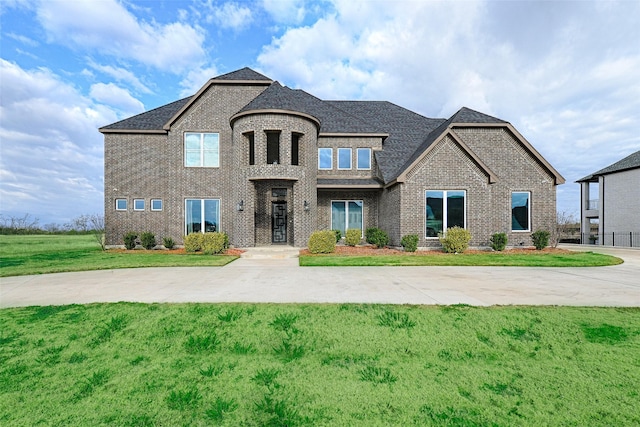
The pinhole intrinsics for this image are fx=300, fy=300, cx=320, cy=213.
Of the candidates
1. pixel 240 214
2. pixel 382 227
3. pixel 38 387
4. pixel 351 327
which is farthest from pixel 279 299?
pixel 382 227

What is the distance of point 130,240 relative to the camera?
16453 millimetres

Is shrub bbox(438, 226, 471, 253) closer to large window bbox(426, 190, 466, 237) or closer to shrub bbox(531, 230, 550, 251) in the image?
large window bbox(426, 190, 466, 237)

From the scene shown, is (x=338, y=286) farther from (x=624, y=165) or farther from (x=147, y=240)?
(x=624, y=165)

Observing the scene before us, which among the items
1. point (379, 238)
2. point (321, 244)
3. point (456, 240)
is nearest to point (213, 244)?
point (321, 244)

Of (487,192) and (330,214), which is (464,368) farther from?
(330,214)

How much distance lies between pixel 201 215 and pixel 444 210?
13237mm

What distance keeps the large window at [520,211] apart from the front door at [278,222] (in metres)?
12.7

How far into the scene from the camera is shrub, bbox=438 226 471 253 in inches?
544

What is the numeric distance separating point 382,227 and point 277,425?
15485 mm

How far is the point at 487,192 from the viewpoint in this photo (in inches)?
594

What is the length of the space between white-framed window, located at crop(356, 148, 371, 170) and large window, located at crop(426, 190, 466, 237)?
504 centimetres

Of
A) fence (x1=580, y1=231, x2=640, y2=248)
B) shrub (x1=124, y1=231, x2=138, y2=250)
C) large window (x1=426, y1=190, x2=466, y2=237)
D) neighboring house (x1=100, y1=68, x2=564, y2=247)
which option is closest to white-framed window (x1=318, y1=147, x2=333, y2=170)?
neighboring house (x1=100, y1=68, x2=564, y2=247)

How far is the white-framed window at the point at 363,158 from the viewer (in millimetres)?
18938

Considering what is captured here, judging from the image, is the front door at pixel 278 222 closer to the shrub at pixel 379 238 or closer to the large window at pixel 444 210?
the shrub at pixel 379 238
